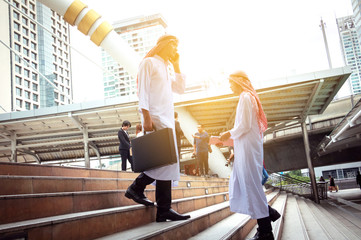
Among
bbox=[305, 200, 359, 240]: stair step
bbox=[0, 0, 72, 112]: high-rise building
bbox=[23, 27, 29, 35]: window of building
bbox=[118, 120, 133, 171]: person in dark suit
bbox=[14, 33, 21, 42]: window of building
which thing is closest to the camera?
bbox=[305, 200, 359, 240]: stair step

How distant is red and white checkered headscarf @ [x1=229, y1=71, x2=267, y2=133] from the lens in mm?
2943

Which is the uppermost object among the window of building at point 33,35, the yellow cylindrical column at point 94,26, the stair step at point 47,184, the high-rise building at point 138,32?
the high-rise building at point 138,32

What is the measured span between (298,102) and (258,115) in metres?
13.0

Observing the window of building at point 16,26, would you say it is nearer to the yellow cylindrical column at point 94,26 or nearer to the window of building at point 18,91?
the window of building at point 18,91

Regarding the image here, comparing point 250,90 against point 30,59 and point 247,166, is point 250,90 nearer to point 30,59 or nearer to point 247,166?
point 247,166

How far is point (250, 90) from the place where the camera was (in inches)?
119

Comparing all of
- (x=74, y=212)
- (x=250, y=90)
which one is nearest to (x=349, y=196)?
(x=250, y=90)

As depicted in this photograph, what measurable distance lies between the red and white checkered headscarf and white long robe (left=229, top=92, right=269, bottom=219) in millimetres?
66

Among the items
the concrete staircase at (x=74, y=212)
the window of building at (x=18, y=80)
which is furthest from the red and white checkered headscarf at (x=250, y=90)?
the window of building at (x=18, y=80)

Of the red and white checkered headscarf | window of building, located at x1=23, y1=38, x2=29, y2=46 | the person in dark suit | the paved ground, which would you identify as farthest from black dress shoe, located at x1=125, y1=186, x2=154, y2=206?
window of building, located at x1=23, y1=38, x2=29, y2=46

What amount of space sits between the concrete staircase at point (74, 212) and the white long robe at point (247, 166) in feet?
1.08

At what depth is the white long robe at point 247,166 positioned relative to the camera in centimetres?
271

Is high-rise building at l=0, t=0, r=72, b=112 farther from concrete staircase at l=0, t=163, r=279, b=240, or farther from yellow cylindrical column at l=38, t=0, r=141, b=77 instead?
concrete staircase at l=0, t=163, r=279, b=240

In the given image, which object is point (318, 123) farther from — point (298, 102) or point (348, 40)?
point (348, 40)
